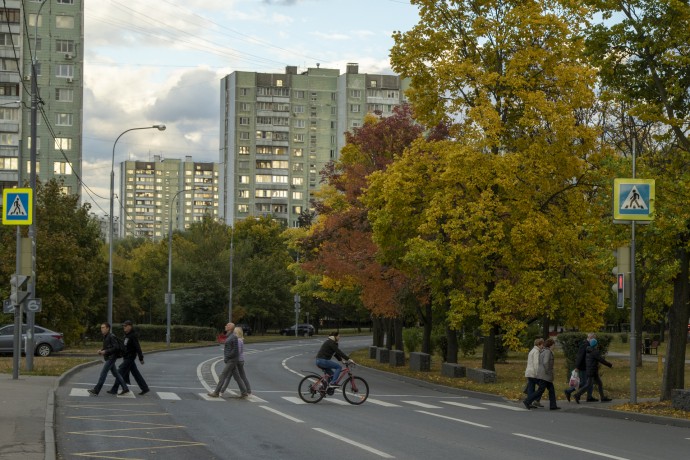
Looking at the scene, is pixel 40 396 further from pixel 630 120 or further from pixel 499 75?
pixel 630 120

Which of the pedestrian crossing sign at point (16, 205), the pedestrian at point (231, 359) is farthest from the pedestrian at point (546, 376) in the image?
the pedestrian crossing sign at point (16, 205)

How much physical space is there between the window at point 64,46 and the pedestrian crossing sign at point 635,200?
80467 mm

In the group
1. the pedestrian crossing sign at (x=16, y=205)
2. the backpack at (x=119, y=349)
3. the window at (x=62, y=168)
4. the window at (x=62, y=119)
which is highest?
the window at (x=62, y=119)

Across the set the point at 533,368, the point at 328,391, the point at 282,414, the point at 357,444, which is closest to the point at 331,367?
the point at 328,391

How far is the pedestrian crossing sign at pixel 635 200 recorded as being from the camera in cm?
2280

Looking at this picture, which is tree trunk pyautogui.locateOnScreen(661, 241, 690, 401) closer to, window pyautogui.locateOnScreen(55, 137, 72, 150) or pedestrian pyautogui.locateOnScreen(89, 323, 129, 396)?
pedestrian pyautogui.locateOnScreen(89, 323, 129, 396)

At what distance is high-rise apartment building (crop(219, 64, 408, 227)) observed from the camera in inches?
6201

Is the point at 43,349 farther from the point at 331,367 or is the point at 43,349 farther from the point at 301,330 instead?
the point at 301,330

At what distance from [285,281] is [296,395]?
68.8m

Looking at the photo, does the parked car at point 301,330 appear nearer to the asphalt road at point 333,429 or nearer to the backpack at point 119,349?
the asphalt road at point 333,429

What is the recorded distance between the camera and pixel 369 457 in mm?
13742

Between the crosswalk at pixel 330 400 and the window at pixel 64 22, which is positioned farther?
the window at pixel 64 22

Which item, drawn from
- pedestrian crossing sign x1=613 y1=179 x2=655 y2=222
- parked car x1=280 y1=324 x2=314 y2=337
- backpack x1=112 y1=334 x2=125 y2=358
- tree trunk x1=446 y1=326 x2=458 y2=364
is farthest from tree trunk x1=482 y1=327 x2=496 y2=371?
parked car x1=280 y1=324 x2=314 y2=337

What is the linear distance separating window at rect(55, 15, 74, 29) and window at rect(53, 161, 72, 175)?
41.8 feet
